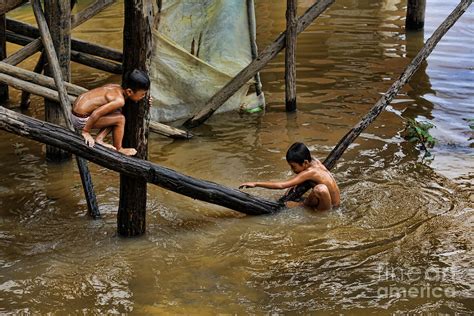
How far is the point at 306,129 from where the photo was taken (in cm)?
783

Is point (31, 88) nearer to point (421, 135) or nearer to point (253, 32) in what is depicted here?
point (253, 32)

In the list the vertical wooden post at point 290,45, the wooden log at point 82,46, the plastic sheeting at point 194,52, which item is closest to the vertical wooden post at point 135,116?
the wooden log at point 82,46

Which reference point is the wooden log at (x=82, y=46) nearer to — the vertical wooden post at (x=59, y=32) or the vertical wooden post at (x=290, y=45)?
the vertical wooden post at (x=59, y=32)

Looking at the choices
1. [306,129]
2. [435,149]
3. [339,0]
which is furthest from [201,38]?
[339,0]

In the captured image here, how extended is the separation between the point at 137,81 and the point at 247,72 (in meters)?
3.22

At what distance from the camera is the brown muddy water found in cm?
445

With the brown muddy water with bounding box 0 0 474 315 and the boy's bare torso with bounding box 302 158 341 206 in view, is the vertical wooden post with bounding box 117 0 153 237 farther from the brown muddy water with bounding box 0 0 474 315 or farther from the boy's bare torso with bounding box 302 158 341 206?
the boy's bare torso with bounding box 302 158 341 206

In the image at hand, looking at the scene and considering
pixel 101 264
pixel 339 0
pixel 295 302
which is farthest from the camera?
pixel 339 0

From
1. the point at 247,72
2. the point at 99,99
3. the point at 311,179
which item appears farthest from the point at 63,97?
the point at 247,72

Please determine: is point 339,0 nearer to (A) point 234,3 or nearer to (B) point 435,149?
(A) point 234,3

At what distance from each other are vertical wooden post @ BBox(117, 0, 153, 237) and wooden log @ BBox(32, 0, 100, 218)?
461 mm

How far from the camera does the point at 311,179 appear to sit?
18.6 feet

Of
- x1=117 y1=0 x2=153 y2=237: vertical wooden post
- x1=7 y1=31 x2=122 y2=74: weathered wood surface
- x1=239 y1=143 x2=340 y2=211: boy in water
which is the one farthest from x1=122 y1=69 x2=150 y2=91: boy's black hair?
x1=7 y1=31 x2=122 y2=74: weathered wood surface

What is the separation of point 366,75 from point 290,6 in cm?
231
